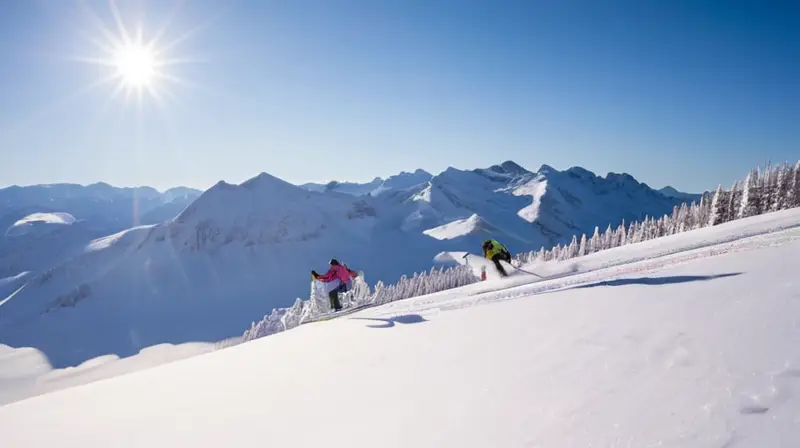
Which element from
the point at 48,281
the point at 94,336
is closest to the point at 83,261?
the point at 48,281

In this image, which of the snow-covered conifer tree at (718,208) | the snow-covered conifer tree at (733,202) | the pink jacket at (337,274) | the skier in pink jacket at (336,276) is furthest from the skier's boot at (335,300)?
the snow-covered conifer tree at (733,202)

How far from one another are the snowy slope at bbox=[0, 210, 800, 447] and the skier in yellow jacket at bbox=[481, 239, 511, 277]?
11.3 metres

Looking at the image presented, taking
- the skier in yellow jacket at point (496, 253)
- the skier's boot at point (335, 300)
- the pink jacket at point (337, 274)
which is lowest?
the skier's boot at point (335, 300)

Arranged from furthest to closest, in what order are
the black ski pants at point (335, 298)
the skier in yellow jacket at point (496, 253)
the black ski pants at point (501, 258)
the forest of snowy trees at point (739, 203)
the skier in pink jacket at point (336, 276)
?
the forest of snowy trees at point (739, 203) < the black ski pants at point (335, 298) < the skier in pink jacket at point (336, 276) < the skier in yellow jacket at point (496, 253) < the black ski pants at point (501, 258)

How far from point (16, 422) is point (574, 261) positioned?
21.5 metres

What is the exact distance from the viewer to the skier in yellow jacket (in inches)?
770

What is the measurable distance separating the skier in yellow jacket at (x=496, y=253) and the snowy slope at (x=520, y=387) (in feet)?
37.0

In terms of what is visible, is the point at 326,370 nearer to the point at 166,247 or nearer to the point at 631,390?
the point at 631,390

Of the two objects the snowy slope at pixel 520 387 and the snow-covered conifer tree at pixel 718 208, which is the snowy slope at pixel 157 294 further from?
the snowy slope at pixel 520 387

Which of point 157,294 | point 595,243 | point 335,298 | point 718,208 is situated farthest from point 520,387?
point 157,294

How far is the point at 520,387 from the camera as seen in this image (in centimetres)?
436

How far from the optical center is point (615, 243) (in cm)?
5388

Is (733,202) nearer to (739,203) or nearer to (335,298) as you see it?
(739,203)

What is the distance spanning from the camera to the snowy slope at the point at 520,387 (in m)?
3.24
